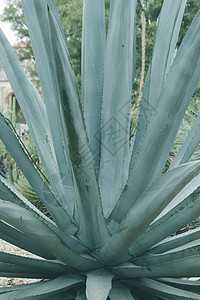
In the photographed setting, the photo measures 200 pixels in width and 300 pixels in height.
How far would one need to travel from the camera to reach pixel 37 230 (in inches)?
44.3

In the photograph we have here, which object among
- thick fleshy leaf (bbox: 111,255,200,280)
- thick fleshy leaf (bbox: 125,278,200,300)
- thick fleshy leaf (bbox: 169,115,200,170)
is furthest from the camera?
thick fleshy leaf (bbox: 169,115,200,170)

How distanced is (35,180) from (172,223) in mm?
529

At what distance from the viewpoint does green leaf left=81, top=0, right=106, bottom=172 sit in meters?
1.69

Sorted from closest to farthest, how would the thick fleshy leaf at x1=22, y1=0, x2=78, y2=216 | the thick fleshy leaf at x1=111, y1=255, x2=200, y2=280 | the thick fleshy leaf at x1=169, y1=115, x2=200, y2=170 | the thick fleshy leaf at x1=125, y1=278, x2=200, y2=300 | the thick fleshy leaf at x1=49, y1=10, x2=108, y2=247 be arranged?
1. the thick fleshy leaf at x1=49, y1=10, x2=108, y2=247
2. the thick fleshy leaf at x1=111, y1=255, x2=200, y2=280
3. the thick fleshy leaf at x1=125, y1=278, x2=200, y2=300
4. the thick fleshy leaf at x1=22, y1=0, x2=78, y2=216
5. the thick fleshy leaf at x1=169, y1=115, x2=200, y2=170

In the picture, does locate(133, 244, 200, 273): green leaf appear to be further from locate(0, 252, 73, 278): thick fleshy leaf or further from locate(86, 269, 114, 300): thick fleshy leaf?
locate(0, 252, 73, 278): thick fleshy leaf

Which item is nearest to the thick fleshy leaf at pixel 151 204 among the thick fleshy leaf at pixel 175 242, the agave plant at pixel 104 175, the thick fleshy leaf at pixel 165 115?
the agave plant at pixel 104 175

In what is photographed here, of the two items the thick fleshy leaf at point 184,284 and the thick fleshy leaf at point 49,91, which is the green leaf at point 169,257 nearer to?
the thick fleshy leaf at point 184,284

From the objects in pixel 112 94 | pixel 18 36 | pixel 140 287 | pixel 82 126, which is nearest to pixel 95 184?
pixel 82 126

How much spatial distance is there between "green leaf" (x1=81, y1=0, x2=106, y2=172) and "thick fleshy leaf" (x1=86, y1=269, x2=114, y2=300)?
0.63 meters

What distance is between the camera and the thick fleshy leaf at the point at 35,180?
1.41 metres

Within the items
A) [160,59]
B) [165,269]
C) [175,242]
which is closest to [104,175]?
Result: [175,242]

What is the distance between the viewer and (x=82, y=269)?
1.31 meters

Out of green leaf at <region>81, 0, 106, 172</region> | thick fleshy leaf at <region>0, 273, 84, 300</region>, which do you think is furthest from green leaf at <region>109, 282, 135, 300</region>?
green leaf at <region>81, 0, 106, 172</region>

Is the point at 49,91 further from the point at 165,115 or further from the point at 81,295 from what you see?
the point at 81,295
